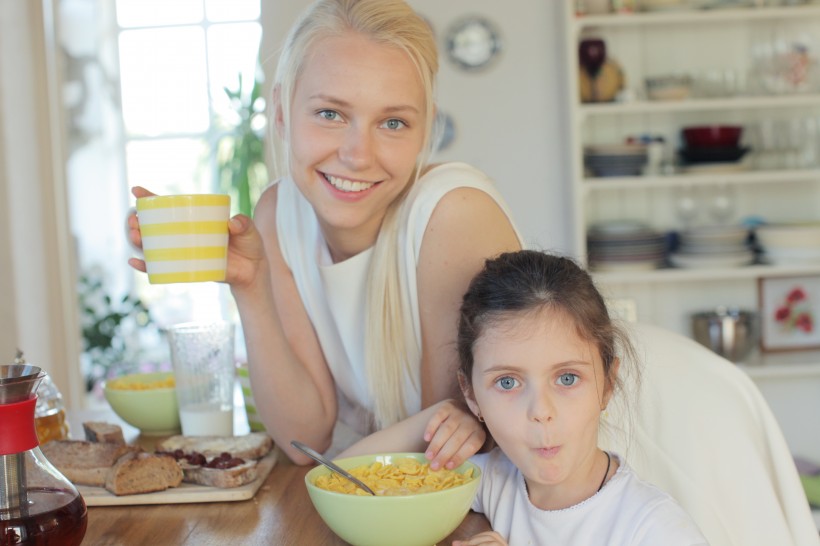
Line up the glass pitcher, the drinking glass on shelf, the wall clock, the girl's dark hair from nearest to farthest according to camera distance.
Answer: the glass pitcher → the girl's dark hair → the drinking glass on shelf → the wall clock

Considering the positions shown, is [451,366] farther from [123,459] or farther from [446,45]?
[446,45]

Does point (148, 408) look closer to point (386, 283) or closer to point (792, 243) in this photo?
point (386, 283)

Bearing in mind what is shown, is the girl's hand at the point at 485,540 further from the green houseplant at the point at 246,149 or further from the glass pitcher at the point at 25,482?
the green houseplant at the point at 246,149

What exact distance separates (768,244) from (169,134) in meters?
2.87

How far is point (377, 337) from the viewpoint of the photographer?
1.43 meters

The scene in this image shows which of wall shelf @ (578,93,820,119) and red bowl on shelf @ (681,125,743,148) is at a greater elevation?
wall shelf @ (578,93,820,119)

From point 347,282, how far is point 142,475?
1.60 feet

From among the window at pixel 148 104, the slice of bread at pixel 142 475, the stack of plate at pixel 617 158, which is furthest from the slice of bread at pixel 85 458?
the window at pixel 148 104

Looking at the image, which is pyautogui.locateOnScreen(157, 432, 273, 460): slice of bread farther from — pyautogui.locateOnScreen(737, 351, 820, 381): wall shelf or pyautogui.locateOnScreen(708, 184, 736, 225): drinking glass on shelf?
pyautogui.locateOnScreen(708, 184, 736, 225): drinking glass on shelf

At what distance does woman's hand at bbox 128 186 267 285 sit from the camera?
3.89 ft

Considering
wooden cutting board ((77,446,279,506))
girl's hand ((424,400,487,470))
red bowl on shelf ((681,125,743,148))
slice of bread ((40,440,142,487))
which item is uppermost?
red bowl on shelf ((681,125,743,148))

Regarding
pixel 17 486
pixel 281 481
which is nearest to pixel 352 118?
pixel 281 481

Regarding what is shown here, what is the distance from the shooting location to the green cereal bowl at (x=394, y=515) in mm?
939

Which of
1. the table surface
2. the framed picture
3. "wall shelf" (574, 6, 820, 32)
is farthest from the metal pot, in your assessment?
the table surface
